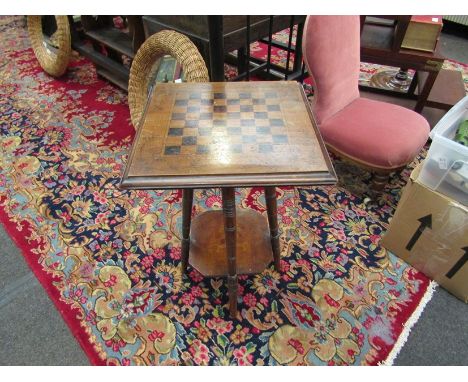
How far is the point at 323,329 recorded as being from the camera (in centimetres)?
118

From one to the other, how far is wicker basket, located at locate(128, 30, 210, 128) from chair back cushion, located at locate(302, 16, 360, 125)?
1.64 feet

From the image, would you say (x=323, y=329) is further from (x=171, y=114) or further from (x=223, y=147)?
(x=171, y=114)

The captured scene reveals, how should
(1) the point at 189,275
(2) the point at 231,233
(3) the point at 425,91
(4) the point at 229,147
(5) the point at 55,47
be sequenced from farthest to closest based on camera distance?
1. (5) the point at 55,47
2. (3) the point at 425,91
3. (1) the point at 189,275
4. (2) the point at 231,233
5. (4) the point at 229,147

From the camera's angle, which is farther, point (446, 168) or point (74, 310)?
point (74, 310)

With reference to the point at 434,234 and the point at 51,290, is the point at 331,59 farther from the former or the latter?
the point at 51,290

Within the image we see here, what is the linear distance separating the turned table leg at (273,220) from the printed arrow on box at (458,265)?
0.66 meters

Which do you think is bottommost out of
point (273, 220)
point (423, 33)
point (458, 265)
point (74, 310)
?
point (74, 310)

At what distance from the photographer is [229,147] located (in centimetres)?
83

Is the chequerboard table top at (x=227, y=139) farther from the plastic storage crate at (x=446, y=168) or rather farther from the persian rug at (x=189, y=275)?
the persian rug at (x=189, y=275)

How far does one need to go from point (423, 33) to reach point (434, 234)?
110cm

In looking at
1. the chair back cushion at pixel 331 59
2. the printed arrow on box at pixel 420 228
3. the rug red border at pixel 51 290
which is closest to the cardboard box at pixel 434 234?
the printed arrow on box at pixel 420 228

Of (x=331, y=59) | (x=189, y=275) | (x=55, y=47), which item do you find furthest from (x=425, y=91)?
(x=55, y=47)
